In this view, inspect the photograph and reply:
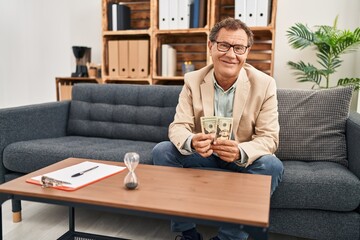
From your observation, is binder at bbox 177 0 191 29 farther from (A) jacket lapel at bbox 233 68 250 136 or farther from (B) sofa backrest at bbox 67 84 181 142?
(A) jacket lapel at bbox 233 68 250 136

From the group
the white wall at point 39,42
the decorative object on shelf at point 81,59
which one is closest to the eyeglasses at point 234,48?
the decorative object on shelf at point 81,59

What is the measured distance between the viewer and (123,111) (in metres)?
2.43

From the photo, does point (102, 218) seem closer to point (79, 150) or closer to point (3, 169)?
point (79, 150)

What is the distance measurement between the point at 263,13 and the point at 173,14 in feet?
2.63

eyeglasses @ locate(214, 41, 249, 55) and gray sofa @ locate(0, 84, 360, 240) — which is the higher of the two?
eyeglasses @ locate(214, 41, 249, 55)

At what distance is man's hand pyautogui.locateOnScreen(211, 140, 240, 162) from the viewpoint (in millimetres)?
1434

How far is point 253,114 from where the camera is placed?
1.69m

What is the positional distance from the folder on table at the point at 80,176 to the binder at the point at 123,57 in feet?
6.12

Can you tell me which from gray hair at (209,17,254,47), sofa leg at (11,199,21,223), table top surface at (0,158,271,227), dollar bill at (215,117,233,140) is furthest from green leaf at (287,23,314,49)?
sofa leg at (11,199,21,223)

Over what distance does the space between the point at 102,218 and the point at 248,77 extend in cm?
120

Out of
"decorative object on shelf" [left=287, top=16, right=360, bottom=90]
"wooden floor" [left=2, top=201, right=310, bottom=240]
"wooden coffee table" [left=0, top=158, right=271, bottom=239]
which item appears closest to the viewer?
"wooden coffee table" [left=0, top=158, right=271, bottom=239]

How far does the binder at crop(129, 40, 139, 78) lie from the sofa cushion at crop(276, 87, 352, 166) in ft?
5.34

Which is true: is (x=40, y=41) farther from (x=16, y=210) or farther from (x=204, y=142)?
(x=204, y=142)

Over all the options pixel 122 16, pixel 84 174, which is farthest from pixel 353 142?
pixel 122 16
